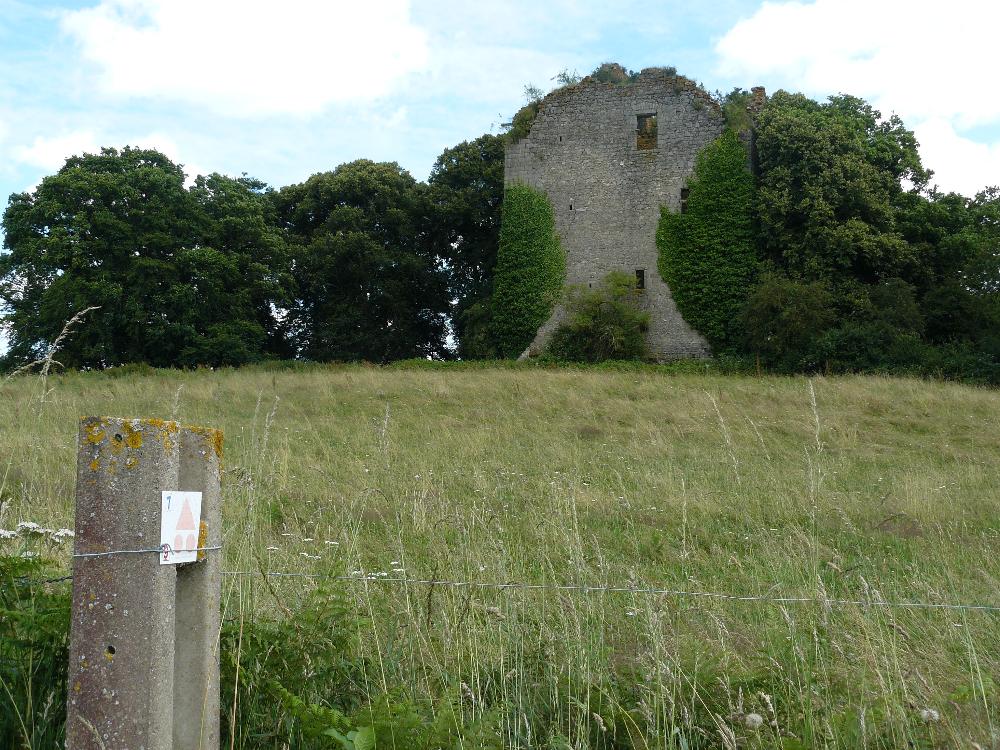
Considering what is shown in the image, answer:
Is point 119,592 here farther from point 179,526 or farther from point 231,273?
point 231,273

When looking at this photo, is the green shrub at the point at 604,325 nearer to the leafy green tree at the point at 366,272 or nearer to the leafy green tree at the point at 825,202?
the leafy green tree at the point at 825,202

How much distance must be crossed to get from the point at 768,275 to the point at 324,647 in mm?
25014

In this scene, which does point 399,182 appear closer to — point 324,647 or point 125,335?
point 125,335

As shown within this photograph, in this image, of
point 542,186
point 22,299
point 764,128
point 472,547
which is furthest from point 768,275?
point 22,299

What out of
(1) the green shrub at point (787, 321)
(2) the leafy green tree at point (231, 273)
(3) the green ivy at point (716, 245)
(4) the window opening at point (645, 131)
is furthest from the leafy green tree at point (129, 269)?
(1) the green shrub at point (787, 321)

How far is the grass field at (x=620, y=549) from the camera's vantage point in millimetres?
2785

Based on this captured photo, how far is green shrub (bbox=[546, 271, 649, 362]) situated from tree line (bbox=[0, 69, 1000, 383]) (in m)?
1.62

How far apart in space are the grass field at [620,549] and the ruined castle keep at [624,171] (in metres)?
13.7

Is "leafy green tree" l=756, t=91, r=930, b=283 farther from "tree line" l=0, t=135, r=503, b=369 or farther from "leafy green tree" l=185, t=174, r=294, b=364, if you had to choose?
"leafy green tree" l=185, t=174, r=294, b=364

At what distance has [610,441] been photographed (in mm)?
11602

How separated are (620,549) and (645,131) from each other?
25.5m

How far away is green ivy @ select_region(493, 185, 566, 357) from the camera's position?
97.4 feet

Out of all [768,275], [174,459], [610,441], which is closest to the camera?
[174,459]

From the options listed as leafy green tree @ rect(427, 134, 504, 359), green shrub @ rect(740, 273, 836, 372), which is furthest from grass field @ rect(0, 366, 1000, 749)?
leafy green tree @ rect(427, 134, 504, 359)
